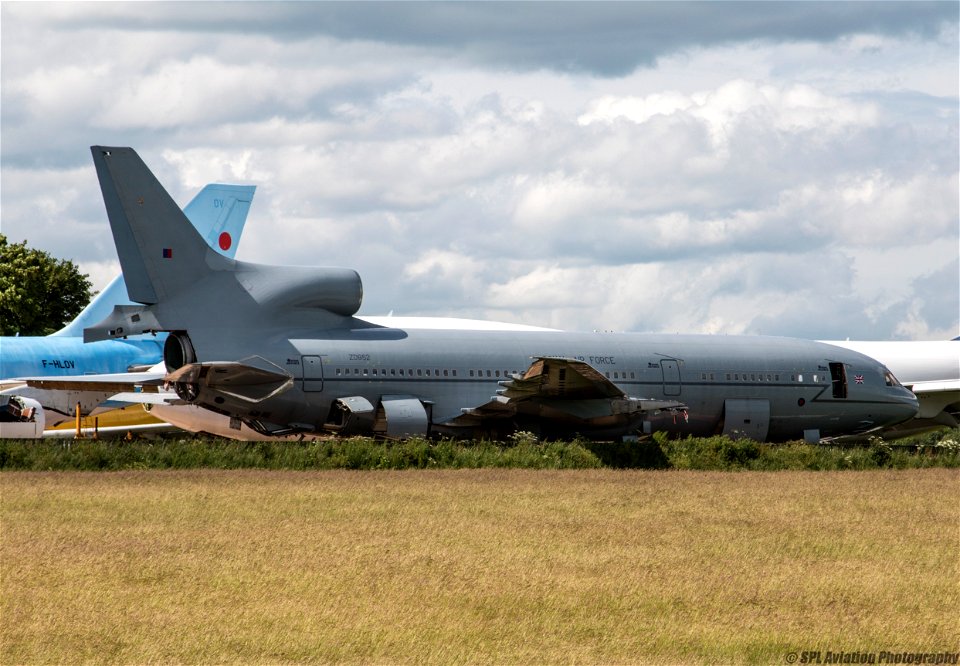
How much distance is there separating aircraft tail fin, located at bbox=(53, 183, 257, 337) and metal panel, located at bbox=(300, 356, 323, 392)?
19.5m

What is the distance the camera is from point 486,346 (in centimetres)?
3353

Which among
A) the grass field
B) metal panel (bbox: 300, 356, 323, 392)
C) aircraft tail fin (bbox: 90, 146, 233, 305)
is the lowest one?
the grass field

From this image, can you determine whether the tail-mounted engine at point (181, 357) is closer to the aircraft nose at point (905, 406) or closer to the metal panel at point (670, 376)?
the metal panel at point (670, 376)

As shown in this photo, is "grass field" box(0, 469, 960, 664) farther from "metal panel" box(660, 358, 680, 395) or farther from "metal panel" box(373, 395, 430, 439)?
"metal panel" box(660, 358, 680, 395)

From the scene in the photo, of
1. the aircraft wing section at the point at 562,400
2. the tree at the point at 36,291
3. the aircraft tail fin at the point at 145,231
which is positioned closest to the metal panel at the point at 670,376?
the aircraft wing section at the point at 562,400

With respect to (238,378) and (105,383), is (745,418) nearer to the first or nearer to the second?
(238,378)

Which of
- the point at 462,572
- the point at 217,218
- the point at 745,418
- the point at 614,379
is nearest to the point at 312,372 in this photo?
the point at 614,379

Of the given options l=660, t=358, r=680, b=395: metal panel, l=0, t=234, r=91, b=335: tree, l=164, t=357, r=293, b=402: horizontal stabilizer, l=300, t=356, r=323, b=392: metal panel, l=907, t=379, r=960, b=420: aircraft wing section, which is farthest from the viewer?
l=0, t=234, r=91, b=335: tree

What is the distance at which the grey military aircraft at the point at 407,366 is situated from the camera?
29516 millimetres

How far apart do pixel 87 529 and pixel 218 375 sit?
11.3 meters

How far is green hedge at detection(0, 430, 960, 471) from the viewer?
2711cm

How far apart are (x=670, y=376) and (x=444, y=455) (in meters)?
8.90

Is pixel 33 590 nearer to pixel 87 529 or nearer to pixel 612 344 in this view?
pixel 87 529

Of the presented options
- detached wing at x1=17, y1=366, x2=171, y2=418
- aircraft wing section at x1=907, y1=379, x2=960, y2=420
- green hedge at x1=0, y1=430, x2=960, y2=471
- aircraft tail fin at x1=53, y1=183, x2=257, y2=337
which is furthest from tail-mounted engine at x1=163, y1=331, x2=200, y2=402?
aircraft wing section at x1=907, y1=379, x2=960, y2=420
